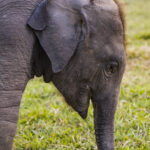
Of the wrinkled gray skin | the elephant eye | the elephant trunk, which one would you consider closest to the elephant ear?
the wrinkled gray skin

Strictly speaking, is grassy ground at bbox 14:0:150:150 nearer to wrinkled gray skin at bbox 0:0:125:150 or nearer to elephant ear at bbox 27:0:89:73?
wrinkled gray skin at bbox 0:0:125:150

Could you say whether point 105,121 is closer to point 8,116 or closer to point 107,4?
point 8,116

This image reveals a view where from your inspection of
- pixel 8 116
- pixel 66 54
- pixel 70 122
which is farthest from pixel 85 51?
pixel 70 122

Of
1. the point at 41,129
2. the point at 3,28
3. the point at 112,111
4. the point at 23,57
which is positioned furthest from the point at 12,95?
the point at 41,129

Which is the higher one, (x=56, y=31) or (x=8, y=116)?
(x=56, y=31)

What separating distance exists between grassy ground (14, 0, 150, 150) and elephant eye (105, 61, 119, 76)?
0.54 metres

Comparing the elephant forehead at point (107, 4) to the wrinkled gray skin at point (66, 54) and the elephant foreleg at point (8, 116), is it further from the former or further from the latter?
the elephant foreleg at point (8, 116)

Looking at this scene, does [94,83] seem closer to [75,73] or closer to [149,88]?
[75,73]

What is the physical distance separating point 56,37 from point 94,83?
51cm

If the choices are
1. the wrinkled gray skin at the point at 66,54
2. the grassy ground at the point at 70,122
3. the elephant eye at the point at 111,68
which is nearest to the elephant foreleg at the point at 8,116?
the wrinkled gray skin at the point at 66,54

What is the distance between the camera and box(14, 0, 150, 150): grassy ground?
3459mm

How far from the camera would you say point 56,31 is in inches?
98.0

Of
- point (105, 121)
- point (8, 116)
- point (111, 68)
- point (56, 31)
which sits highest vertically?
point (56, 31)

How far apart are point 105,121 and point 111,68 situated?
17.5 inches
